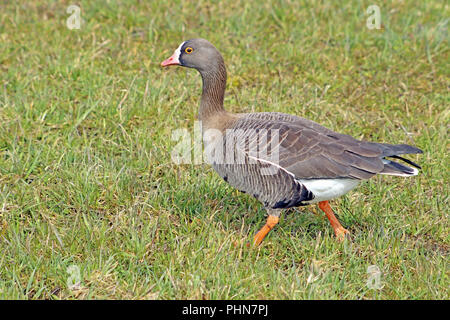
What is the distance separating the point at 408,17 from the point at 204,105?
474 centimetres

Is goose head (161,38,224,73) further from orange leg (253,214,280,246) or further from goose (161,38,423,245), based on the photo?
orange leg (253,214,280,246)

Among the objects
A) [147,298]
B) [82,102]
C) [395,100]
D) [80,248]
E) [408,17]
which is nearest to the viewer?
[147,298]

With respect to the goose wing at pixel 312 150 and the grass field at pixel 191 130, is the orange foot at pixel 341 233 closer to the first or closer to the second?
the grass field at pixel 191 130

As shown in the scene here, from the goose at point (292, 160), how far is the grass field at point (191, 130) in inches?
16.8

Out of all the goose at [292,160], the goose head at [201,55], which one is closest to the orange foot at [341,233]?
the goose at [292,160]

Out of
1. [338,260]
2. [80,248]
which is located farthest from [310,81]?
[80,248]

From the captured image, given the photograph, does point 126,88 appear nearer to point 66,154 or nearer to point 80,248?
point 66,154

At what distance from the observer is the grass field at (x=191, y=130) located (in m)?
4.81

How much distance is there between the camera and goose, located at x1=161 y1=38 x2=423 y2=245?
16.6 ft

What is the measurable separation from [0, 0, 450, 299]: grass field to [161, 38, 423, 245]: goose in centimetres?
43

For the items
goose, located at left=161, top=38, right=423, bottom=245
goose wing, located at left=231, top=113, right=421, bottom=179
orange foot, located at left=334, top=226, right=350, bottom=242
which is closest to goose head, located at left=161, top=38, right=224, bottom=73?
goose, located at left=161, top=38, right=423, bottom=245

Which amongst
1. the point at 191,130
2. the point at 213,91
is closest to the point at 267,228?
the point at 213,91

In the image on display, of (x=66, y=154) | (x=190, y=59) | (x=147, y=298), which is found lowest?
(x=147, y=298)

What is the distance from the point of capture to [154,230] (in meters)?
5.24
